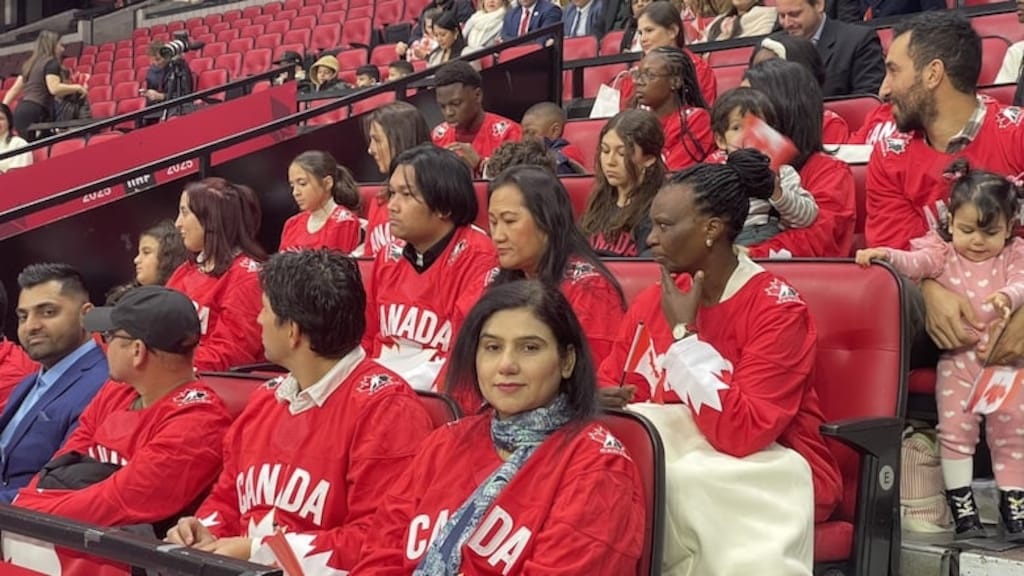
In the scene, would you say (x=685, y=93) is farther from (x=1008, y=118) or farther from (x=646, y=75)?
(x=1008, y=118)

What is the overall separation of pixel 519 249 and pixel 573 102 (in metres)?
4.18

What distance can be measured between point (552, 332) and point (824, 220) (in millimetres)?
1547

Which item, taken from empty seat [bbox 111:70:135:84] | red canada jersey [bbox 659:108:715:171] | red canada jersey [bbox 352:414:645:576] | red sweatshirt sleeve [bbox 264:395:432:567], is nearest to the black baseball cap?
red sweatshirt sleeve [bbox 264:395:432:567]

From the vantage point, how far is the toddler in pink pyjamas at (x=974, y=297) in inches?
109

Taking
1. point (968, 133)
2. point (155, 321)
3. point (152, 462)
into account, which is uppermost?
point (968, 133)

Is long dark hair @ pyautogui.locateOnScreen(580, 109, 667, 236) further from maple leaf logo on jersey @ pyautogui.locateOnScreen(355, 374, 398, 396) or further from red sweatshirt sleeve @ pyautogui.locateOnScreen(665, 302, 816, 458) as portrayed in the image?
maple leaf logo on jersey @ pyautogui.locateOnScreen(355, 374, 398, 396)

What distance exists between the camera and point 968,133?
3.33m

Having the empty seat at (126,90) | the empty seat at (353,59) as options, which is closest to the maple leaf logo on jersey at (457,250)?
the empty seat at (353,59)

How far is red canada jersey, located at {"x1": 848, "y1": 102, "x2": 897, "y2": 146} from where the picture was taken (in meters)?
4.45

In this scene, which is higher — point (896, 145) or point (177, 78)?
point (896, 145)

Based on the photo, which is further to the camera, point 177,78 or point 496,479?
point 177,78

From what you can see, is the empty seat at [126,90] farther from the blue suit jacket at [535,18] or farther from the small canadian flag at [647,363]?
the small canadian flag at [647,363]

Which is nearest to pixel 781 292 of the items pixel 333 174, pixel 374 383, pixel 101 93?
pixel 374 383

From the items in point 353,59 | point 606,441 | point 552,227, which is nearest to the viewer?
point 606,441
